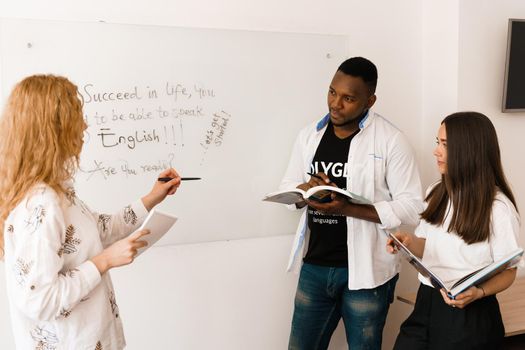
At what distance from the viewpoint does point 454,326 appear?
6.20 ft

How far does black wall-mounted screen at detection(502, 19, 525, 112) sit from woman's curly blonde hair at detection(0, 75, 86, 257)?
2244 millimetres

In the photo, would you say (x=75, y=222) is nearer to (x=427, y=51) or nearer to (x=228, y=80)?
(x=228, y=80)

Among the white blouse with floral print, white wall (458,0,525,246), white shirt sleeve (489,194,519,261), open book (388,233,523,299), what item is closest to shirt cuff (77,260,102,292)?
the white blouse with floral print

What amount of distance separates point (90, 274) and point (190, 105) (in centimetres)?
121

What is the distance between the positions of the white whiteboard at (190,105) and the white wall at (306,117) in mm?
77

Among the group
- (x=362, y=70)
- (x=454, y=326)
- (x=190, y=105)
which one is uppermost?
(x=362, y=70)

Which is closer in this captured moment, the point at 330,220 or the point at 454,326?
the point at 454,326

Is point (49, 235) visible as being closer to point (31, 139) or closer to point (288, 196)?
point (31, 139)

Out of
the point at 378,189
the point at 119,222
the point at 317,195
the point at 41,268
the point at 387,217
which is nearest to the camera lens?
the point at 41,268

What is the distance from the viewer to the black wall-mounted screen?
285cm

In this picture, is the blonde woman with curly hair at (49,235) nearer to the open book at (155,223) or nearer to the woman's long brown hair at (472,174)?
the open book at (155,223)

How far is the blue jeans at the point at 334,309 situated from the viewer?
238cm

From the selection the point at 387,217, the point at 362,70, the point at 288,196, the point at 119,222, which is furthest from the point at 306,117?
the point at 119,222

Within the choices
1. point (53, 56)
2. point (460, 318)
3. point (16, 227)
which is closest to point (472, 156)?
point (460, 318)
